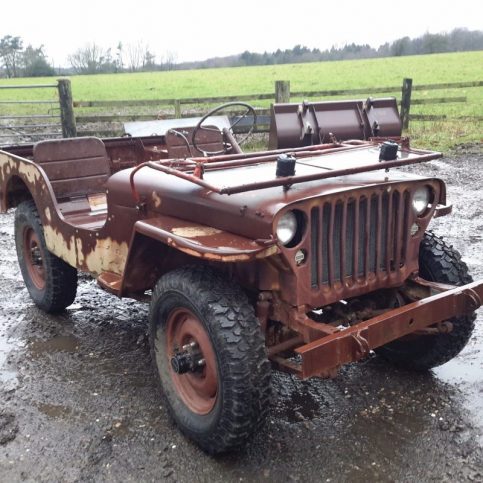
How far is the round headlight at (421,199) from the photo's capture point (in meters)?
3.38

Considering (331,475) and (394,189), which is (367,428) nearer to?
(331,475)

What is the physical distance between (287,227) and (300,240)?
4.1 inches

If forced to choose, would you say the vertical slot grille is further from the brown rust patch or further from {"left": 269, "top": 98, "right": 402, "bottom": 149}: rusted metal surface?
{"left": 269, "top": 98, "right": 402, "bottom": 149}: rusted metal surface

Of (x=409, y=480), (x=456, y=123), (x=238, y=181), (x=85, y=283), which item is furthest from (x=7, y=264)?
(x=456, y=123)

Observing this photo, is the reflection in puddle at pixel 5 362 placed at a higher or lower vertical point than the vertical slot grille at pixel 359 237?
lower

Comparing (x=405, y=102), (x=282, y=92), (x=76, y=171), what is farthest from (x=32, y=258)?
(x=405, y=102)

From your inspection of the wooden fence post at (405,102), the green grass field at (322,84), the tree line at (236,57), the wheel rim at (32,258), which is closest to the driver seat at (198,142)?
the wheel rim at (32,258)

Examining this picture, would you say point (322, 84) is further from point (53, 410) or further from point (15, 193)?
point (53, 410)

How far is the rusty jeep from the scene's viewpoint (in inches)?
113

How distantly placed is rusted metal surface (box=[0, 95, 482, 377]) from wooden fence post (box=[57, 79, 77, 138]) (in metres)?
9.39

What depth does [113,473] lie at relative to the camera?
3.06 meters

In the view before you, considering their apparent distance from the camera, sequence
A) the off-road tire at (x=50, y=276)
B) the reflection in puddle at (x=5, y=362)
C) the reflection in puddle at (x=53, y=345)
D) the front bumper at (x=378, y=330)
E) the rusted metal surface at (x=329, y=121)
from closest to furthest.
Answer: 1. the front bumper at (x=378, y=330)
2. the reflection in puddle at (x=5, y=362)
3. the reflection in puddle at (x=53, y=345)
4. the off-road tire at (x=50, y=276)
5. the rusted metal surface at (x=329, y=121)

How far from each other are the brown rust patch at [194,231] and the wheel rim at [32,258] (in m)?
2.44

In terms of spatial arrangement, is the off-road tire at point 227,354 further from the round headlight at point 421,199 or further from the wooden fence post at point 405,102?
the wooden fence post at point 405,102
